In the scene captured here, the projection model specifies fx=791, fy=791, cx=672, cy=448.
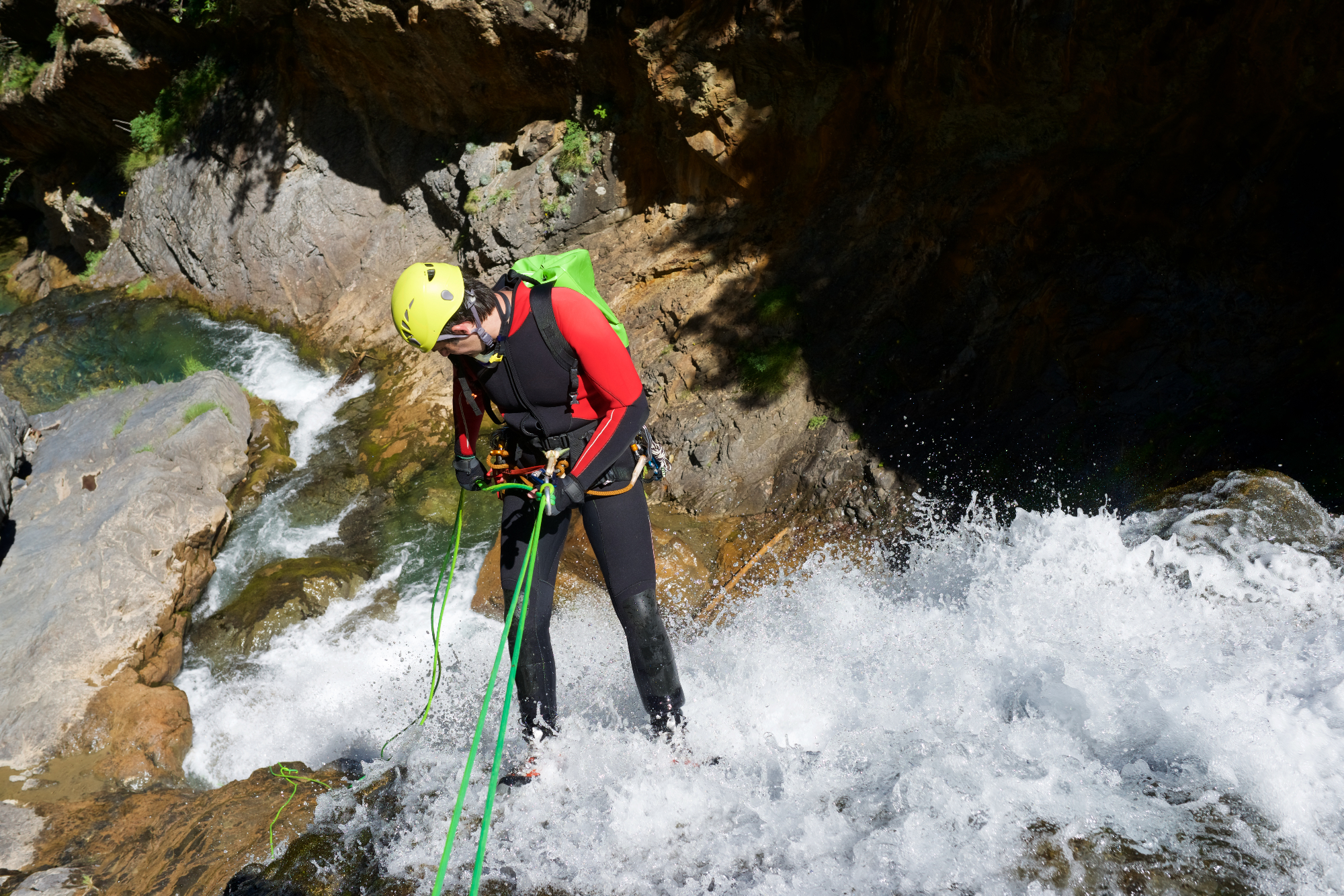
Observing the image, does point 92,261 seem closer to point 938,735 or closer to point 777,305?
point 777,305

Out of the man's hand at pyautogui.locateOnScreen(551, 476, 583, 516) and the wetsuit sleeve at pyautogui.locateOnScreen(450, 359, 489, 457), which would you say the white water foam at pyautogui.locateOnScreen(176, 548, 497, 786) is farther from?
the man's hand at pyautogui.locateOnScreen(551, 476, 583, 516)

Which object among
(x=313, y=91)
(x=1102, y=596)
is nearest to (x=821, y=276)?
(x=1102, y=596)

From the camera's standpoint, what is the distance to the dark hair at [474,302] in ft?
9.96

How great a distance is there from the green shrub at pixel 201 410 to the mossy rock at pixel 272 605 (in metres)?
2.22

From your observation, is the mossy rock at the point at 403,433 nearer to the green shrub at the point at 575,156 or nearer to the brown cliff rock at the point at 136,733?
the brown cliff rock at the point at 136,733

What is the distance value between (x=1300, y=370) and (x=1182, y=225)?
1.14m

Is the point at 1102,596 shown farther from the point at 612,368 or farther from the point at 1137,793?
Answer: the point at 612,368

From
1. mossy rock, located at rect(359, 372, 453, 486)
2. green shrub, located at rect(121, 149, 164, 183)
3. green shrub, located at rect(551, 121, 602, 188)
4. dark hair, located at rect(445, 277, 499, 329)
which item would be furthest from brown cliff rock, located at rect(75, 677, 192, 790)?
green shrub, located at rect(121, 149, 164, 183)

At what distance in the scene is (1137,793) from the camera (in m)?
2.95

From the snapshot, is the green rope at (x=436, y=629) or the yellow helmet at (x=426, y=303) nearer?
the yellow helmet at (x=426, y=303)

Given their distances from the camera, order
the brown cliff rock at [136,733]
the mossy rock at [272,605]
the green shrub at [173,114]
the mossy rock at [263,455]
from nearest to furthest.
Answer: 1. the brown cliff rock at [136,733]
2. the mossy rock at [272,605]
3. the mossy rock at [263,455]
4. the green shrub at [173,114]

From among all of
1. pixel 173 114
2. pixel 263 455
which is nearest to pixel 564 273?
pixel 263 455

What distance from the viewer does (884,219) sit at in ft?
21.2

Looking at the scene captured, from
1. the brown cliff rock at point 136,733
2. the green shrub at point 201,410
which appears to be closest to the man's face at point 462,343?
the brown cliff rock at point 136,733
